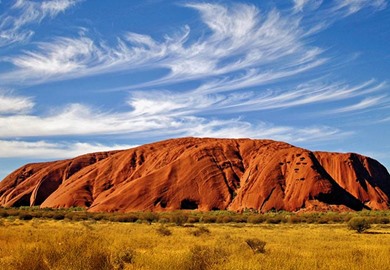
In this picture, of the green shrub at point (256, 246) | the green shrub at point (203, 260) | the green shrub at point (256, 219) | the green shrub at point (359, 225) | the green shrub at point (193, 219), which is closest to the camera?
the green shrub at point (203, 260)

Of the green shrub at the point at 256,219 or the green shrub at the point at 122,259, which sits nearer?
the green shrub at the point at 122,259

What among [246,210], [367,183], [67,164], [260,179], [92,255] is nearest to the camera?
[92,255]

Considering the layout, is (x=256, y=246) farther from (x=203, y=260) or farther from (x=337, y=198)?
(x=337, y=198)

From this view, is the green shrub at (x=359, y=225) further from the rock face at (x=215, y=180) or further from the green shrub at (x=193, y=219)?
the rock face at (x=215, y=180)

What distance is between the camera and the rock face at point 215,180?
7631cm

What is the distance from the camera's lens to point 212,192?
262ft

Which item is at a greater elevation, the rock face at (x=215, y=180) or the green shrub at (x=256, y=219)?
the rock face at (x=215, y=180)

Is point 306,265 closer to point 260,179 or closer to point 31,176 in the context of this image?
point 260,179

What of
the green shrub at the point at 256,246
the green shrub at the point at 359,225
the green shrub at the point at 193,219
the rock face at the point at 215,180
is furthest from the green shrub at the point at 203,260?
the rock face at the point at 215,180

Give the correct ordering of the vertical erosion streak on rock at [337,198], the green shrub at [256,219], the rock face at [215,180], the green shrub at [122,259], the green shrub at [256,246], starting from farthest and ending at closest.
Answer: the rock face at [215,180], the vertical erosion streak on rock at [337,198], the green shrub at [256,219], the green shrub at [256,246], the green shrub at [122,259]

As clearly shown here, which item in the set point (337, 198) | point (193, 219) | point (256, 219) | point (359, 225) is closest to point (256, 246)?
point (359, 225)

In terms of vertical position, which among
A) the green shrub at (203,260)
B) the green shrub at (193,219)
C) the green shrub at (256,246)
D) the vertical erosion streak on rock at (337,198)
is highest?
the vertical erosion streak on rock at (337,198)

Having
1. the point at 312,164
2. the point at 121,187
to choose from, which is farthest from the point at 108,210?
the point at 312,164

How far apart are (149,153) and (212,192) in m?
25.8
